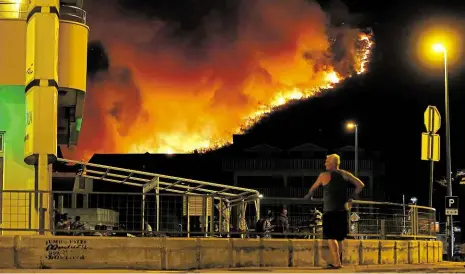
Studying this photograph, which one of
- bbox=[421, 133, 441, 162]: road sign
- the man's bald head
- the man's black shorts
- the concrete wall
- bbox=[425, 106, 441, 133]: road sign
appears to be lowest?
the concrete wall

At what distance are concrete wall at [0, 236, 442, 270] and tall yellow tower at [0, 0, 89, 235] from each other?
132cm

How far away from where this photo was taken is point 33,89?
53.9 feet

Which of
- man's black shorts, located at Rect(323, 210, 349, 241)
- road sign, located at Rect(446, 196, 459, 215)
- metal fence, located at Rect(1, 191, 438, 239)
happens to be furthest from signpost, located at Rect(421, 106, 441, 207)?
man's black shorts, located at Rect(323, 210, 349, 241)

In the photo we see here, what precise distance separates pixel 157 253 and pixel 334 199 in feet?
10.6

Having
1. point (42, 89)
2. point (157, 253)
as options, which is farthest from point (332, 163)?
point (42, 89)

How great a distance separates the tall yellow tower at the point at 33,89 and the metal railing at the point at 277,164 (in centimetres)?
5712

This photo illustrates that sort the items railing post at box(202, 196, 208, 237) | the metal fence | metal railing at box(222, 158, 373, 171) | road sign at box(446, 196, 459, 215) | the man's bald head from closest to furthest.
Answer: the man's bald head → the metal fence → railing post at box(202, 196, 208, 237) → road sign at box(446, 196, 459, 215) → metal railing at box(222, 158, 373, 171)

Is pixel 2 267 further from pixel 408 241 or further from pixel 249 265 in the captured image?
pixel 408 241

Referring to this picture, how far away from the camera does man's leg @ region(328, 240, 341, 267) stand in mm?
13477

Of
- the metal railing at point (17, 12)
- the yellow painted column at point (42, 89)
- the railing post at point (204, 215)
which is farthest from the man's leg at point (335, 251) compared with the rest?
the metal railing at point (17, 12)

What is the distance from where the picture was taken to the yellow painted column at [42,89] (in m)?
16.4

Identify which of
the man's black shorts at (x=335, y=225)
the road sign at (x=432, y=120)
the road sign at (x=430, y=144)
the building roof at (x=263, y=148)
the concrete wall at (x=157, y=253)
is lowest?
the concrete wall at (x=157, y=253)

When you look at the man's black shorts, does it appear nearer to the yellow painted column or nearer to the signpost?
the yellow painted column

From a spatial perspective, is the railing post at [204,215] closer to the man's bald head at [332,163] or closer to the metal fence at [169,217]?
the metal fence at [169,217]
